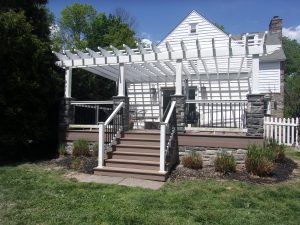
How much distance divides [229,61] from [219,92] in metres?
2.84

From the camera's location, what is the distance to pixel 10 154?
948 cm

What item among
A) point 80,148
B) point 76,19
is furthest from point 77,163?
point 76,19

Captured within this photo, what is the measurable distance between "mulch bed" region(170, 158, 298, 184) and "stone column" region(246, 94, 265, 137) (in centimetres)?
102

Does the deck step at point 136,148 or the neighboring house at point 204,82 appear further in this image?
the neighboring house at point 204,82

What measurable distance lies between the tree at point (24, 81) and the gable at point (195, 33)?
7.33m

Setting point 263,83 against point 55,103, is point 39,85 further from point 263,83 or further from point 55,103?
point 263,83

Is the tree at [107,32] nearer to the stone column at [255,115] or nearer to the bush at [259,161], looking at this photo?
the stone column at [255,115]

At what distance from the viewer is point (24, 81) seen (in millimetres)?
8617

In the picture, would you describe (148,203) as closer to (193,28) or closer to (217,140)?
(217,140)

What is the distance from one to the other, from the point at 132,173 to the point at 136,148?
3.62 ft

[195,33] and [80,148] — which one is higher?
[195,33]

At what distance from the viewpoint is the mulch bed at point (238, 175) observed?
6.68 metres

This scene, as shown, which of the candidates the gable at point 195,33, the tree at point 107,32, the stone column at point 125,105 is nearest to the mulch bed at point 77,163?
the stone column at point 125,105

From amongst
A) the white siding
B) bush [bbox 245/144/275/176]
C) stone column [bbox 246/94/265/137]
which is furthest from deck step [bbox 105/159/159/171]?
the white siding
